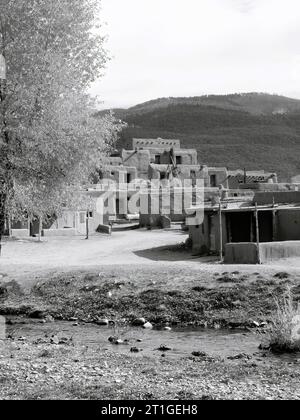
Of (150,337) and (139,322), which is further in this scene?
(139,322)

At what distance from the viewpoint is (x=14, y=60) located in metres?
17.6

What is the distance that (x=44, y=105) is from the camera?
1747 centimetres

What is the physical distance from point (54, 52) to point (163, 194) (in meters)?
33.3

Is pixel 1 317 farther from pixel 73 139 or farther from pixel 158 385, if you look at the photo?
pixel 158 385

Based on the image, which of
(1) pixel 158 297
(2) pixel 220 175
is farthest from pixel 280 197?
(2) pixel 220 175

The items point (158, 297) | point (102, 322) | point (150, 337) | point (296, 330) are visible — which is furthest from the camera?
point (158, 297)

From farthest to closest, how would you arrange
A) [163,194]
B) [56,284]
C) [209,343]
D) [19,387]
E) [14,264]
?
[163,194]
[14,264]
[56,284]
[209,343]
[19,387]

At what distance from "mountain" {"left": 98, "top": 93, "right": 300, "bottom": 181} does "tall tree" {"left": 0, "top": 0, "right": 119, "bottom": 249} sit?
7638 cm

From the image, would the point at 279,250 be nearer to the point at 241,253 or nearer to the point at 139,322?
the point at 241,253

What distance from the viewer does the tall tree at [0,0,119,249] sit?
1734 cm

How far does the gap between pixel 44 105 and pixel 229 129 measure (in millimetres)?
126488

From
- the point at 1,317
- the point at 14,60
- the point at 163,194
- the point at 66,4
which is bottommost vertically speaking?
the point at 1,317

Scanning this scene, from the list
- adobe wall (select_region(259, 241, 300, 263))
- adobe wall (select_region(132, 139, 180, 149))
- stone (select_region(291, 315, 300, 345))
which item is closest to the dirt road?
adobe wall (select_region(259, 241, 300, 263))

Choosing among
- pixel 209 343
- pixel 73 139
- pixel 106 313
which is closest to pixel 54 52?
pixel 73 139
